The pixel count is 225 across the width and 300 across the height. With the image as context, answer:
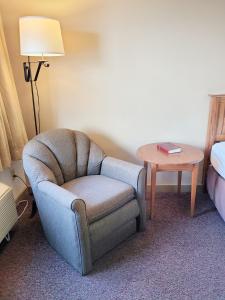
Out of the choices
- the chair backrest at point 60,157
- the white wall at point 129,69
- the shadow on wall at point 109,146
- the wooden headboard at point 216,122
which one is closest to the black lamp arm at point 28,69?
the white wall at point 129,69

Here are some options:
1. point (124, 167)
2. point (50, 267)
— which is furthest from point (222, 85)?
point (50, 267)

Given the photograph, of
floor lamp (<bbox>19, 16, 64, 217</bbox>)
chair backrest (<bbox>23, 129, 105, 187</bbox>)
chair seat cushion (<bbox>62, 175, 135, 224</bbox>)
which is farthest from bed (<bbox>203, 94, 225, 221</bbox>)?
floor lamp (<bbox>19, 16, 64, 217</bbox>)

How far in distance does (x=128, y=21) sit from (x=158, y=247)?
6.57 feet

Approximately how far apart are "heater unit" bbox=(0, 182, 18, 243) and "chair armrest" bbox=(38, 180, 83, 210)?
0.36 m

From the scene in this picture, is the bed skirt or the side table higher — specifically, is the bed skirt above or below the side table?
below

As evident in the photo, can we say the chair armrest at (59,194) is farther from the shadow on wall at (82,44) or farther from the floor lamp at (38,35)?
the shadow on wall at (82,44)

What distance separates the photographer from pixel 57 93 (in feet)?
8.02

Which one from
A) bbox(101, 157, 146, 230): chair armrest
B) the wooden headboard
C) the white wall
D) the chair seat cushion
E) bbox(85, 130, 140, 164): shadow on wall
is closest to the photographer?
the chair seat cushion

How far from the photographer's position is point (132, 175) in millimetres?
1978

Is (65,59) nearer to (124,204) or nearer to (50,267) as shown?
(124,204)

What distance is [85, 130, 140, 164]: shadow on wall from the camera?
8.48 ft

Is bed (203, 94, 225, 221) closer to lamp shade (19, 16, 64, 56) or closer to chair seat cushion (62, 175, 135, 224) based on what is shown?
chair seat cushion (62, 175, 135, 224)

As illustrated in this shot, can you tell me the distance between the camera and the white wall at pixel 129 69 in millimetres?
2191

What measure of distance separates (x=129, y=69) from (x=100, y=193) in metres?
1.26
